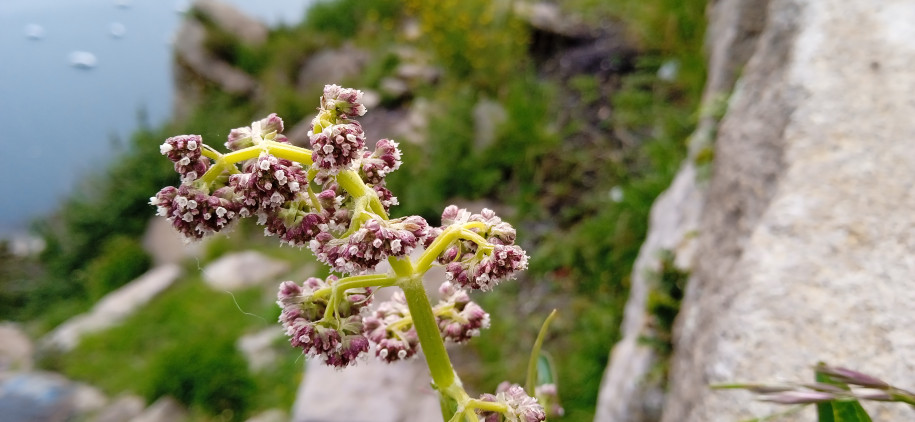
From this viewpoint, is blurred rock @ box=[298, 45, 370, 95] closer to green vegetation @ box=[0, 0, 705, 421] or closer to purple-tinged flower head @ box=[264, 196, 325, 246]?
green vegetation @ box=[0, 0, 705, 421]

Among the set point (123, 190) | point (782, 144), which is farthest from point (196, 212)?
point (123, 190)

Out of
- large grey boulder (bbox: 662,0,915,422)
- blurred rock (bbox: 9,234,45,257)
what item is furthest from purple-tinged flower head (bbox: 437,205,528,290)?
blurred rock (bbox: 9,234,45,257)

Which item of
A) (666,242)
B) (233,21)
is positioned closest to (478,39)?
(666,242)

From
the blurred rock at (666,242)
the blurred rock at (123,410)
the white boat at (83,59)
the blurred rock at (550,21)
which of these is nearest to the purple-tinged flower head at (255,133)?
the blurred rock at (666,242)

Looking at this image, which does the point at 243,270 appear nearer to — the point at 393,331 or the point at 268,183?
the point at 393,331

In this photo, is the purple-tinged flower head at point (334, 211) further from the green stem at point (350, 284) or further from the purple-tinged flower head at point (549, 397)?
the purple-tinged flower head at point (549, 397)

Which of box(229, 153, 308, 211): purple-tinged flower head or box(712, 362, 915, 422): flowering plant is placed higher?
box(229, 153, 308, 211): purple-tinged flower head

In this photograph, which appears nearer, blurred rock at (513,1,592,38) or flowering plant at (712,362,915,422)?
flowering plant at (712,362,915,422)
